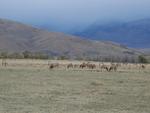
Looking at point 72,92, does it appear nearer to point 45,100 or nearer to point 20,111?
point 45,100

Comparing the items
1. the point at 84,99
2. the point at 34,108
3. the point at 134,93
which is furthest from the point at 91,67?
the point at 34,108

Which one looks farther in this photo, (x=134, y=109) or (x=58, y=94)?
(x=58, y=94)

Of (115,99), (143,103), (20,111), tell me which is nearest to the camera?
(20,111)

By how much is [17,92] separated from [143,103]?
318 inches

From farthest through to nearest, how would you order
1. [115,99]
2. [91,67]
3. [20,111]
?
[91,67], [115,99], [20,111]

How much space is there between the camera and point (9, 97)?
83.7 feet

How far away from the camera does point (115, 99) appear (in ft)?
85.2

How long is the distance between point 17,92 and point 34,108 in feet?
25.6

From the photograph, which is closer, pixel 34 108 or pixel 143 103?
pixel 34 108

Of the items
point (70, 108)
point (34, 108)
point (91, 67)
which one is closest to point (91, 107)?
point (70, 108)

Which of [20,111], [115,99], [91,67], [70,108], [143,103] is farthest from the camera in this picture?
[91,67]

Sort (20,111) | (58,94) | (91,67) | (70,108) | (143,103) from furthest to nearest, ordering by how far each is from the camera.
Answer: (91,67)
(58,94)
(143,103)
(70,108)
(20,111)

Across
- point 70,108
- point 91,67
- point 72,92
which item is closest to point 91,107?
point 70,108

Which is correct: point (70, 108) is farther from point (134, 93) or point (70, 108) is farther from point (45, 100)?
point (134, 93)
